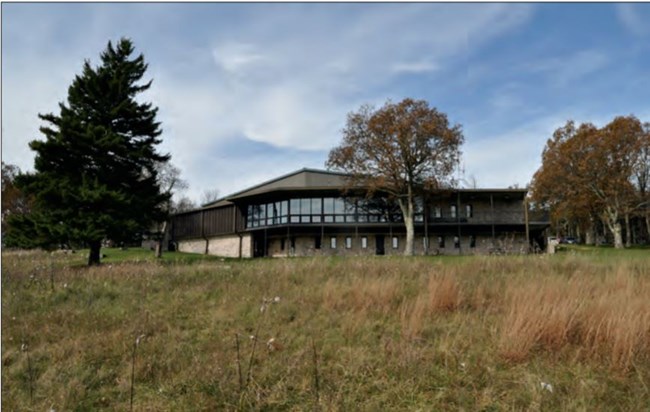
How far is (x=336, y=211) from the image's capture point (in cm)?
3631

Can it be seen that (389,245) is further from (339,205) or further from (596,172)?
(596,172)

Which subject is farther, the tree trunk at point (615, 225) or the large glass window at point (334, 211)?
the tree trunk at point (615, 225)

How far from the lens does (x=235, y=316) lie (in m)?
6.98

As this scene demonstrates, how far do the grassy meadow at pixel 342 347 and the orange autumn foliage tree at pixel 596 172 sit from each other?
119ft

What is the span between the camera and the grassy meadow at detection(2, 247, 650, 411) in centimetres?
410

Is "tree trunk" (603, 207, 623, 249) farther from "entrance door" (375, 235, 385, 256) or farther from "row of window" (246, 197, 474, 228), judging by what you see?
"entrance door" (375, 235, 385, 256)

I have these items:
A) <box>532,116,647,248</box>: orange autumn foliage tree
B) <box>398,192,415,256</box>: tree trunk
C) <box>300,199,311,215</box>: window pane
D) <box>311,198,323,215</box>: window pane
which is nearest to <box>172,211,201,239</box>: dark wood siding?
<box>300,199,311,215</box>: window pane

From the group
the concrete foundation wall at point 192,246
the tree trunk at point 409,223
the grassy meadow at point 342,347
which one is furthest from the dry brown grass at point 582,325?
the concrete foundation wall at point 192,246

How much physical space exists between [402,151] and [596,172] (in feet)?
69.4

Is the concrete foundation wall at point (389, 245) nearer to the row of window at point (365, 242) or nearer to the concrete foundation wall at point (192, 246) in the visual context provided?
the row of window at point (365, 242)

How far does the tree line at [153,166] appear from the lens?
2119 centimetres

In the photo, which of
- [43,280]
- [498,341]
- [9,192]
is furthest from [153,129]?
[9,192]

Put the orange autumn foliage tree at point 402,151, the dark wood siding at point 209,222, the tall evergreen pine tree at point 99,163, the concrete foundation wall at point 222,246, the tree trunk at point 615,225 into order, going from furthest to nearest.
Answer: the dark wood siding at point 209,222
the concrete foundation wall at point 222,246
the tree trunk at point 615,225
the orange autumn foliage tree at point 402,151
the tall evergreen pine tree at point 99,163

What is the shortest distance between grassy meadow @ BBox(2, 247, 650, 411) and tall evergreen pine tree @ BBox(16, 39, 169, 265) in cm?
1376
